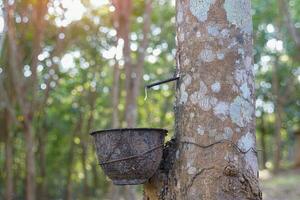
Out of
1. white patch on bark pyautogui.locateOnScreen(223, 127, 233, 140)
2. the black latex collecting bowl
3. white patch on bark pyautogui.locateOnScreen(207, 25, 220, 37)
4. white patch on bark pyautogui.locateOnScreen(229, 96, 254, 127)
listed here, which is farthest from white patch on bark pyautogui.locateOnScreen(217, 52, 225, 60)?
the black latex collecting bowl

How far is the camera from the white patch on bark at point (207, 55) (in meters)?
2.72

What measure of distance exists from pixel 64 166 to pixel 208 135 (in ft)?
66.5

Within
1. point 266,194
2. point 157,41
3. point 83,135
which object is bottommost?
point 266,194

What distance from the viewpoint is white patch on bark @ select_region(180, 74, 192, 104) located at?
2.77 m

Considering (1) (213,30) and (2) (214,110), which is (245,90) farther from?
(1) (213,30)

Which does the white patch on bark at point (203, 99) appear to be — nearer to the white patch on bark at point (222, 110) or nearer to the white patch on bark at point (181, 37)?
the white patch on bark at point (222, 110)

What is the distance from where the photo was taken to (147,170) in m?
2.76

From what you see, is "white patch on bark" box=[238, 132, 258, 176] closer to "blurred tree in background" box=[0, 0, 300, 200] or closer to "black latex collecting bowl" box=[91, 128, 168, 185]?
"black latex collecting bowl" box=[91, 128, 168, 185]

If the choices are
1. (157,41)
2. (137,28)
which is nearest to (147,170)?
(137,28)

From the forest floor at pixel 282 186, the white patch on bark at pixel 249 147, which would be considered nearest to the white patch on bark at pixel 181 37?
the white patch on bark at pixel 249 147

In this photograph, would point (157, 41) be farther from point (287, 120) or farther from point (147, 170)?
point (147, 170)

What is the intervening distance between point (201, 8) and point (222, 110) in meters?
0.54

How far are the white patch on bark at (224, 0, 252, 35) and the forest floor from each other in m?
7.77

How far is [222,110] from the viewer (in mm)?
2664
